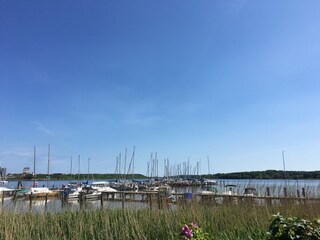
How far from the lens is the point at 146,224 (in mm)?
8773

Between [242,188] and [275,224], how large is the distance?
12431 mm

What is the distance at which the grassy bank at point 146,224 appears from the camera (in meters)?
7.53

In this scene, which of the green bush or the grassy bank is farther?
the grassy bank

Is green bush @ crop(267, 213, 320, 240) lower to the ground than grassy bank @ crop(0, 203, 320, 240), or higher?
higher

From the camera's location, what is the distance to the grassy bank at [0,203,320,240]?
296 inches

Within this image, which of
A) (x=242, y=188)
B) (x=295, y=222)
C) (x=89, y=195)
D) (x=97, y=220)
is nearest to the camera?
(x=295, y=222)

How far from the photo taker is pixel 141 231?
25.3 ft

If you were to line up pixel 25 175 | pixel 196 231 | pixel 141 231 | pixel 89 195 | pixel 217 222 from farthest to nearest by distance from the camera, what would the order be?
pixel 25 175 < pixel 89 195 < pixel 217 222 < pixel 141 231 < pixel 196 231

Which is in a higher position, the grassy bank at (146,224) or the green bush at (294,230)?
the green bush at (294,230)

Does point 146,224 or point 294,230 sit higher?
point 294,230

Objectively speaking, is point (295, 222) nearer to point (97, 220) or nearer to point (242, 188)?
point (97, 220)

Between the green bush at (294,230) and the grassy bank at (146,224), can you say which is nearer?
the green bush at (294,230)

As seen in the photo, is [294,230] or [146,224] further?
[146,224]

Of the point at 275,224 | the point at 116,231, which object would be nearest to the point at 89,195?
the point at 116,231
